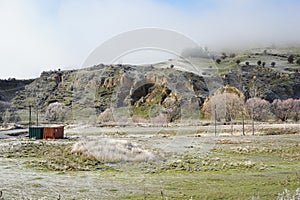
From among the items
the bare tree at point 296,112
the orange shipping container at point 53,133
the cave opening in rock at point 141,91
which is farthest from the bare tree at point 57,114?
the bare tree at point 296,112

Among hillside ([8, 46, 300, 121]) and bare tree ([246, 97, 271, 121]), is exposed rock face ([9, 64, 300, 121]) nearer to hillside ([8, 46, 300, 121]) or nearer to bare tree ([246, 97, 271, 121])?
hillside ([8, 46, 300, 121])

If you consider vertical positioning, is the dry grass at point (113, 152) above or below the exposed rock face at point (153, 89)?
below

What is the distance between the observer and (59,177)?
19266 millimetres

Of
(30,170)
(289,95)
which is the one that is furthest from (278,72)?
(30,170)

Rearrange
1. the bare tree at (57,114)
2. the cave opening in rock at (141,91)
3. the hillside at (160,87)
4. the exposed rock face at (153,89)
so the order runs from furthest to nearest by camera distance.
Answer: the cave opening in rock at (141,91), the bare tree at (57,114), the hillside at (160,87), the exposed rock face at (153,89)

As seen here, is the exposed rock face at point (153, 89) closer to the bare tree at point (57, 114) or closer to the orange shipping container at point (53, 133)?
the bare tree at point (57, 114)

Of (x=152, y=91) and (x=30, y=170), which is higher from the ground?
(x=152, y=91)

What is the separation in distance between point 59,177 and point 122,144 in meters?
11.3

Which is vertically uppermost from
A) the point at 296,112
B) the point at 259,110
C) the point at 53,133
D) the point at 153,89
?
the point at 153,89

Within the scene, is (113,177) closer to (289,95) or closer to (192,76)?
(192,76)

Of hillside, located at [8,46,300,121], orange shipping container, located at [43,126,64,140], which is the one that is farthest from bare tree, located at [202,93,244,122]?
orange shipping container, located at [43,126,64,140]

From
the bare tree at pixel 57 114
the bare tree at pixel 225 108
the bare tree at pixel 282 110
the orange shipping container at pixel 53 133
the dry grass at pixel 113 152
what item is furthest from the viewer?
the bare tree at pixel 57 114

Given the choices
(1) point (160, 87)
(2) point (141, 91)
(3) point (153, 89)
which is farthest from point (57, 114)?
(1) point (160, 87)

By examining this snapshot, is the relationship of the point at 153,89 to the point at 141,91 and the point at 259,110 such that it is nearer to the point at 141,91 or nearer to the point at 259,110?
the point at 141,91
